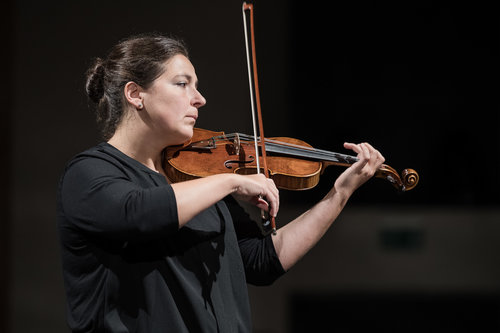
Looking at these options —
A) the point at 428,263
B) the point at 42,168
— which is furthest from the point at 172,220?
the point at 428,263

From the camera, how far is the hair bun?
1.16 m

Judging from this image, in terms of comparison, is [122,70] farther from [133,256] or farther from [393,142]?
[393,142]

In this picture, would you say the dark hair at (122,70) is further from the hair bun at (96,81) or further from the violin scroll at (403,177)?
the violin scroll at (403,177)

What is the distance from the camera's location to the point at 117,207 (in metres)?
0.90

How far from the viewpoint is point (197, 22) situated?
2424 mm

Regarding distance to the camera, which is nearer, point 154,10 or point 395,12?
point 154,10

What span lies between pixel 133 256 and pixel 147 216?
15 cm

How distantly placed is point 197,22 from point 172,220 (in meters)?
1.69

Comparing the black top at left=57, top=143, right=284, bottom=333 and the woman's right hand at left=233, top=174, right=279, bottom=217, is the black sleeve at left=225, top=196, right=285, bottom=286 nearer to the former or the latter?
the black top at left=57, top=143, right=284, bottom=333

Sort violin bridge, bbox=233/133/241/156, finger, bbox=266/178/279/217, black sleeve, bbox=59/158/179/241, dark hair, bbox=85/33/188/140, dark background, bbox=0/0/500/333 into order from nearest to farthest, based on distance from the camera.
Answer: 1. black sleeve, bbox=59/158/179/241
2. finger, bbox=266/178/279/217
3. dark hair, bbox=85/33/188/140
4. violin bridge, bbox=233/133/241/156
5. dark background, bbox=0/0/500/333

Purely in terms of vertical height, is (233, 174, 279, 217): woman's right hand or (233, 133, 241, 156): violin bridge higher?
(233, 133, 241, 156): violin bridge

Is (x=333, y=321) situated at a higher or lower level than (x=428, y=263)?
lower

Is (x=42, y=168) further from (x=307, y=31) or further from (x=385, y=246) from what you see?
(x=385, y=246)

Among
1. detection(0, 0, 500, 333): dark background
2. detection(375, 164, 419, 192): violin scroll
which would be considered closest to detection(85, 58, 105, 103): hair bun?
detection(375, 164, 419, 192): violin scroll
